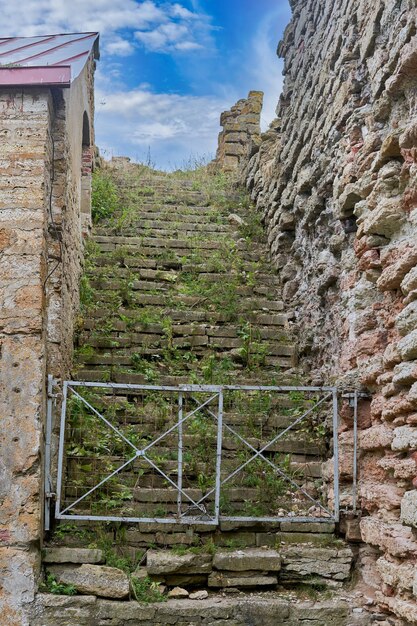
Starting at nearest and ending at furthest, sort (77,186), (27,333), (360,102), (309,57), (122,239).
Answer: (27,333) < (360,102) < (77,186) < (309,57) < (122,239)

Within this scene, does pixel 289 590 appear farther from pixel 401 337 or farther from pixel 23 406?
pixel 23 406

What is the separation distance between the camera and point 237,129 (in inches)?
569

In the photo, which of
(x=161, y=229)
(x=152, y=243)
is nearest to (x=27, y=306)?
(x=152, y=243)

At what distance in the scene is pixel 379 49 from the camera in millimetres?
4934

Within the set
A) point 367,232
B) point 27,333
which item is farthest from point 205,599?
point 367,232

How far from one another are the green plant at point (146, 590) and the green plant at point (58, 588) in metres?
0.40

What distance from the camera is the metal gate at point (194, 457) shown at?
4.94 metres

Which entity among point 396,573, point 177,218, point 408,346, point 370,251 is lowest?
point 396,573

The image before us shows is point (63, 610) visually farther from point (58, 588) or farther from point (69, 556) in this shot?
point (69, 556)

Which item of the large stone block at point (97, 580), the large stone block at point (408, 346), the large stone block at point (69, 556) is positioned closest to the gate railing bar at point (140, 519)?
the large stone block at point (69, 556)

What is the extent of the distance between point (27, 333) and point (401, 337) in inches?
101

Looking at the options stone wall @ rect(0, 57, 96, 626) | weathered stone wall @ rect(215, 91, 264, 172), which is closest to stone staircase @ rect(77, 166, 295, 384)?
stone wall @ rect(0, 57, 96, 626)

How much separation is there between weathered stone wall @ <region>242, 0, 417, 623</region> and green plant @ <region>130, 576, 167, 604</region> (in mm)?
1457

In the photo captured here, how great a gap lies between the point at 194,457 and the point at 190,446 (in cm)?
21
